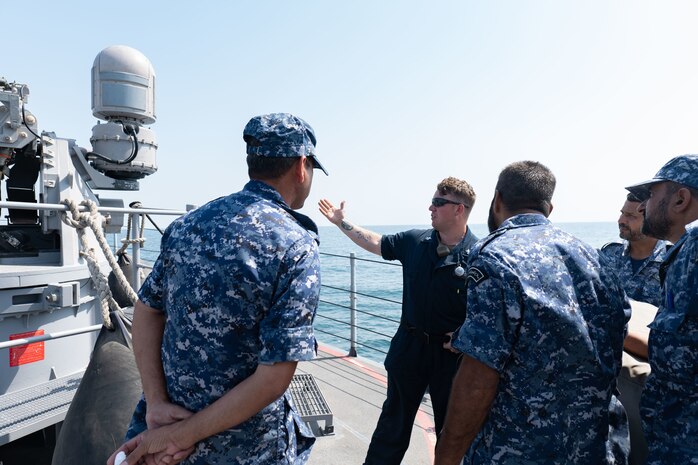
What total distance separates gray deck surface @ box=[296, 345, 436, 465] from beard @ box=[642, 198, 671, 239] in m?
2.34

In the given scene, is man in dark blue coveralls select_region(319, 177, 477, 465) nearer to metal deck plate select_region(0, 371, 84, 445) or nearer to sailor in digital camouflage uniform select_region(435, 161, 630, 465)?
sailor in digital camouflage uniform select_region(435, 161, 630, 465)

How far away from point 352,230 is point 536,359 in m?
2.36

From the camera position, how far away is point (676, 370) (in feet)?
5.35

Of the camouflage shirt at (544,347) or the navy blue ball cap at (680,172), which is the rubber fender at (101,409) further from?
the navy blue ball cap at (680,172)

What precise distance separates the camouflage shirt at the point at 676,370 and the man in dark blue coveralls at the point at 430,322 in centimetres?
132

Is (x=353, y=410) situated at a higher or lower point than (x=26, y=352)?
lower

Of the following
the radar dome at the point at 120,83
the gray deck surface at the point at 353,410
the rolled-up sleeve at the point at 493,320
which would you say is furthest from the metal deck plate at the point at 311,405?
the radar dome at the point at 120,83

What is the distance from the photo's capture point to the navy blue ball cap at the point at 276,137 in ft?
5.42

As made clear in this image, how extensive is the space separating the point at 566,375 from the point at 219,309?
123 cm

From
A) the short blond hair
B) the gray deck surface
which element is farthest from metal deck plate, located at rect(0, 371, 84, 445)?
the short blond hair

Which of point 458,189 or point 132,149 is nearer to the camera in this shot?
point 458,189

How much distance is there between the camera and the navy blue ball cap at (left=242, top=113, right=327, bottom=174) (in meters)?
1.65

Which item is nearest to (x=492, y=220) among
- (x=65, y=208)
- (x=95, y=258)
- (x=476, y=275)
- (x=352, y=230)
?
(x=476, y=275)

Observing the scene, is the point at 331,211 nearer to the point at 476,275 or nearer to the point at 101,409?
the point at 101,409
